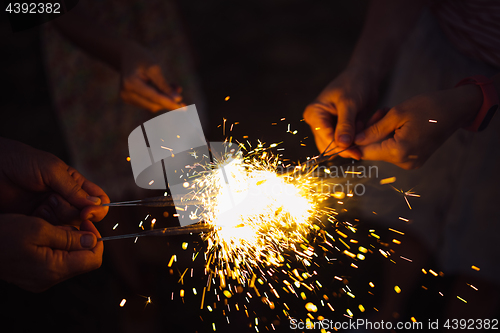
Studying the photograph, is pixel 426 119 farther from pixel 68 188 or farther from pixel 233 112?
pixel 68 188

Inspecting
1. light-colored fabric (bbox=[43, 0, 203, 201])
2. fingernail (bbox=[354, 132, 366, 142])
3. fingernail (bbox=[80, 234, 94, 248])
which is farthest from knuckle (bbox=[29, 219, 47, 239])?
fingernail (bbox=[354, 132, 366, 142])

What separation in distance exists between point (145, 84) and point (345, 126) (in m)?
0.89

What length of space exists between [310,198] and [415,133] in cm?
50

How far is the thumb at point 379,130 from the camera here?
41.9 inches

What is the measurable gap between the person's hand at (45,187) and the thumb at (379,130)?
1.12 meters

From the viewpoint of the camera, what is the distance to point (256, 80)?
2201 mm

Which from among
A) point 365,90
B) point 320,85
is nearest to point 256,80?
point 320,85

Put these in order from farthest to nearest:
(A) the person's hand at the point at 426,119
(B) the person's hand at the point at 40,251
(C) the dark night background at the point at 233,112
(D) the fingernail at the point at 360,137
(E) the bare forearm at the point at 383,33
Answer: (C) the dark night background at the point at 233,112 → (E) the bare forearm at the point at 383,33 → (D) the fingernail at the point at 360,137 → (A) the person's hand at the point at 426,119 → (B) the person's hand at the point at 40,251

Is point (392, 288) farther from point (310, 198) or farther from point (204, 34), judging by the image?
point (204, 34)

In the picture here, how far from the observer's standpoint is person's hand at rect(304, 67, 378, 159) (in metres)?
1.17

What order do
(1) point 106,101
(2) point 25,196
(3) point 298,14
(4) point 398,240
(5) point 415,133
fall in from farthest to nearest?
(3) point 298,14
(1) point 106,101
(4) point 398,240
(2) point 25,196
(5) point 415,133

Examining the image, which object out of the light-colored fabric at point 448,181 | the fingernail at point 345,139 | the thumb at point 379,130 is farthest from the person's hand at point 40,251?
the light-colored fabric at point 448,181

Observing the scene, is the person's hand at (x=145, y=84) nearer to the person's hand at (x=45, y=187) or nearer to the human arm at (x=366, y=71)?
the person's hand at (x=45, y=187)

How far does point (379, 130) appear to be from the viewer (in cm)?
111
